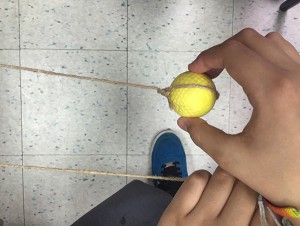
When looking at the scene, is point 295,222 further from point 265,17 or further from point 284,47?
point 265,17

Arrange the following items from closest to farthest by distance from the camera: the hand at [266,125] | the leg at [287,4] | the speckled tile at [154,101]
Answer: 1. the hand at [266,125]
2. the leg at [287,4]
3. the speckled tile at [154,101]

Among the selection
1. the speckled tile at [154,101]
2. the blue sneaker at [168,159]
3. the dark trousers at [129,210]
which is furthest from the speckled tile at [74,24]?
the dark trousers at [129,210]

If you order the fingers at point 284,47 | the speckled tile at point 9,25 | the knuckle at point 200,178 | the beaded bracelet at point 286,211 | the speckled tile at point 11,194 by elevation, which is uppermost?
the speckled tile at point 9,25

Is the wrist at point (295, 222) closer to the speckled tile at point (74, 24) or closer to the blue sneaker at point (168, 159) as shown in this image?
the blue sneaker at point (168, 159)

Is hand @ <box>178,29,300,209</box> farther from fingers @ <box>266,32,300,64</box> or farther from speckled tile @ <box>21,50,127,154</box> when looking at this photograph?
speckled tile @ <box>21,50,127,154</box>

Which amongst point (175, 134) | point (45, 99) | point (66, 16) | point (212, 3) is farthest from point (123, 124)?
point (212, 3)

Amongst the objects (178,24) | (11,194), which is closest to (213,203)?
(178,24)

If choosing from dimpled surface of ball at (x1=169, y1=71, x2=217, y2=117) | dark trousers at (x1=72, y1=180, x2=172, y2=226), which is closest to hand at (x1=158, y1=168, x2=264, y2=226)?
dimpled surface of ball at (x1=169, y1=71, x2=217, y2=117)
